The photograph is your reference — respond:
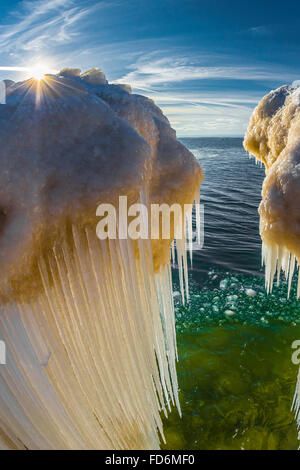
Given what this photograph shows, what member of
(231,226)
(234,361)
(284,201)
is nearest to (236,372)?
(234,361)

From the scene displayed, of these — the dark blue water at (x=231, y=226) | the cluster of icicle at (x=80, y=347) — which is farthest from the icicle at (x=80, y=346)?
the dark blue water at (x=231, y=226)

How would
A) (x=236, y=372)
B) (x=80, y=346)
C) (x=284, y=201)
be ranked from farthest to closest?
(x=236, y=372) → (x=284, y=201) → (x=80, y=346)

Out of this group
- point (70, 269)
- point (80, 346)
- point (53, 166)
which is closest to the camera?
point (53, 166)

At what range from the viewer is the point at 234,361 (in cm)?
380

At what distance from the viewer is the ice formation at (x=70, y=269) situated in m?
1.53

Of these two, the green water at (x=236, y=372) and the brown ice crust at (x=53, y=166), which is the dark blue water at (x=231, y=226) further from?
the brown ice crust at (x=53, y=166)

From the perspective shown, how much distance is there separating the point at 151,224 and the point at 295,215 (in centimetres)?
82

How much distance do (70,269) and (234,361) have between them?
278 cm

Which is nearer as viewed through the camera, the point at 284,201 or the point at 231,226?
the point at 284,201

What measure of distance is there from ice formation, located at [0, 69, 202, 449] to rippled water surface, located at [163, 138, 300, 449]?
→ 134 centimetres

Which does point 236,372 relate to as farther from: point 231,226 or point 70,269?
point 231,226

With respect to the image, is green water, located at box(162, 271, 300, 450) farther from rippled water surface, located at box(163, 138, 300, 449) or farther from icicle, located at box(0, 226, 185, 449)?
icicle, located at box(0, 226, 185, 449)
